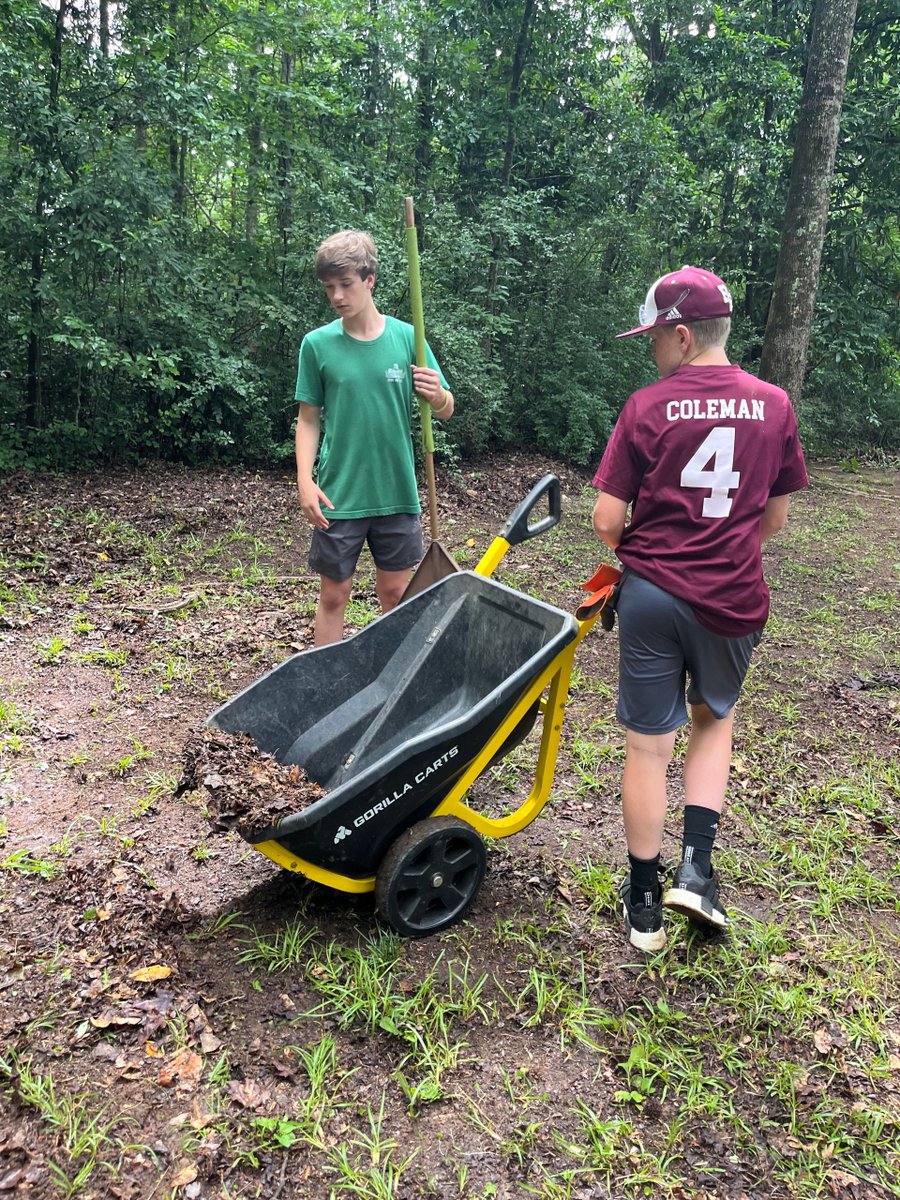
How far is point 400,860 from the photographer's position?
2.31 metres

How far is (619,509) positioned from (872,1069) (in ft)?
5.21

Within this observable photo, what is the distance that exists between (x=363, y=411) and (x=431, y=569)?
2.23ft

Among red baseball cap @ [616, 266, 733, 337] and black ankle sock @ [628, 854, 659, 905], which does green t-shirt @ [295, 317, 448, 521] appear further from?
black ankle sock @ [628, 854, 659, 905]

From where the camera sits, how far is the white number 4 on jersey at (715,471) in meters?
2.21

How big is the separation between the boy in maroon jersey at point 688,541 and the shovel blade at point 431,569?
0.92m

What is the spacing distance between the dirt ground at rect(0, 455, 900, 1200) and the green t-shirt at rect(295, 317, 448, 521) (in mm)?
1273

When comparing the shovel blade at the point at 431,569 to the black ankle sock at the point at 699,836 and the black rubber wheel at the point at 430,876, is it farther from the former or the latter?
the black ankle sock at the point at 699,836

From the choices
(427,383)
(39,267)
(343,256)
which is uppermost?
(39,267)

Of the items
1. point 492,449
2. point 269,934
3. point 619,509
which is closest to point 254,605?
point 269,934

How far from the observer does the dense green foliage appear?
735 cm

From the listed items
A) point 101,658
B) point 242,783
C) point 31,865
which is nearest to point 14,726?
point 101,658

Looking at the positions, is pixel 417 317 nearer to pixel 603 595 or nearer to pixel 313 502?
pixel 313 502

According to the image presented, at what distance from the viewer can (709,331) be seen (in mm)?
2254

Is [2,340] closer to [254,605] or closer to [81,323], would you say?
[81,323]
